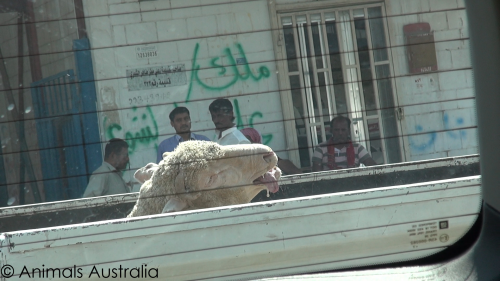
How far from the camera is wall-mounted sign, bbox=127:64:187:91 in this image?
2738 millimetres

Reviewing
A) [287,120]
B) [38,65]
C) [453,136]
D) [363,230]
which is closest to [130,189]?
[38,65]

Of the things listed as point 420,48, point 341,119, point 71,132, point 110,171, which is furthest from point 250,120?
point 420,48

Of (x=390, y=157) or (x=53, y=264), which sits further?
(x=390, y=157)

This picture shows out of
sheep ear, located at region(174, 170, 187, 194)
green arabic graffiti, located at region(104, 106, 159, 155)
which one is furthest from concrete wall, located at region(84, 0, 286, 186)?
sheep ear, located at region(174, 170, 187, 194)

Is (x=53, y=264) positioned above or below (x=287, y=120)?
below

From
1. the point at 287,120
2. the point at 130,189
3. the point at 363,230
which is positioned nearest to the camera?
the point at 363,230

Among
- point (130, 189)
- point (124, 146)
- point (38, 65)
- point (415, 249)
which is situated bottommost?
point (415, 249)

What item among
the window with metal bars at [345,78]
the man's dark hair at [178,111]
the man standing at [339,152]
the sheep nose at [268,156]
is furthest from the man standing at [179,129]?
the man standing at [339,152]

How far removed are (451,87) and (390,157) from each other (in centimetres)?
50

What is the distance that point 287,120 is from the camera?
2949 mm

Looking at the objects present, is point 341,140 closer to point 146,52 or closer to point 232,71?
point 232,71

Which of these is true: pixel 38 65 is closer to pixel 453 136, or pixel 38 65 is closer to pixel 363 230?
pixel 363 230

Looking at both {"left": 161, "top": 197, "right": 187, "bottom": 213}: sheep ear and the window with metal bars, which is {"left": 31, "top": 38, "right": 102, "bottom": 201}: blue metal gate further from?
the window with metal bars

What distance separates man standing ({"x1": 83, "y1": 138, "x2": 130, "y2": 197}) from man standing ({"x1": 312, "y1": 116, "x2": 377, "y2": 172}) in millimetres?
1082
